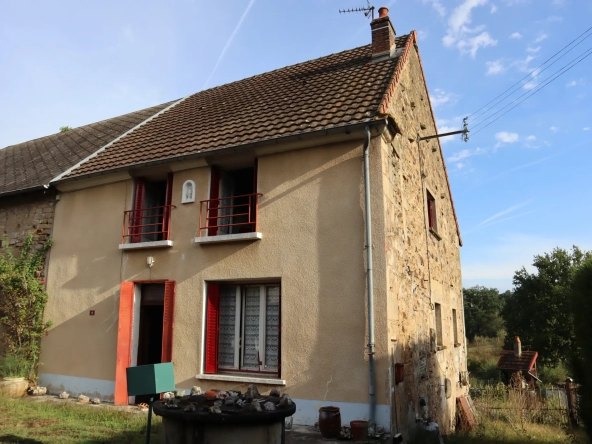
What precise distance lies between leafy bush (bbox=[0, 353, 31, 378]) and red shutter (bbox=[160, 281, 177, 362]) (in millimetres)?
3774

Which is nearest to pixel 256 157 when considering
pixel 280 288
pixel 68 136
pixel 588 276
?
pixel 280 288

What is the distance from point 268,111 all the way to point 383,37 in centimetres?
321

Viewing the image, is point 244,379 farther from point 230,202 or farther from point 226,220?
point 230,202

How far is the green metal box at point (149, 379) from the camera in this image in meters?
5.20

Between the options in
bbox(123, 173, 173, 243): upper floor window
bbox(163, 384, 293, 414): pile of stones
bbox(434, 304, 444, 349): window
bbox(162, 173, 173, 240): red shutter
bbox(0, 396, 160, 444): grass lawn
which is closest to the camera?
bbox(163, 384, 293, 414): pile of stones

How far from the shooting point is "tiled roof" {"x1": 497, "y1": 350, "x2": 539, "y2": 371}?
63.5 feet

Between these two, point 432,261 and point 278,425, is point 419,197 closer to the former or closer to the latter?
point 432,261

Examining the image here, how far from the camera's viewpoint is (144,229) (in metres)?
10.5

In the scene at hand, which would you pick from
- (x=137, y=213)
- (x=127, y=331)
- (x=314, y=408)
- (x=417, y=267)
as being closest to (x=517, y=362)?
(x=417, y=267)

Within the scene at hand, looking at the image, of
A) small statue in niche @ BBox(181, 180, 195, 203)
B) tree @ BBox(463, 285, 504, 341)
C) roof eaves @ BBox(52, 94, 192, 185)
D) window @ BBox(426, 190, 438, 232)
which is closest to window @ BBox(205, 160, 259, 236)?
small statue in niche @ BBox(181, 180, 195, 203)

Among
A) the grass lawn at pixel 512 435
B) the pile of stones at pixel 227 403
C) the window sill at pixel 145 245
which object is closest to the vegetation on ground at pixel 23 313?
the window sill at pixel 145 245

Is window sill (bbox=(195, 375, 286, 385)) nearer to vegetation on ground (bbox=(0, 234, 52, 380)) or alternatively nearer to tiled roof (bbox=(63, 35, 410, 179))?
tiled roof (bbox=(63, 35, 410, 179))

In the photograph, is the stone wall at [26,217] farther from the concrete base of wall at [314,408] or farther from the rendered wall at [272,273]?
the concrete base of wall at [314,408]

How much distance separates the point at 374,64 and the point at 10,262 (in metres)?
10.0
